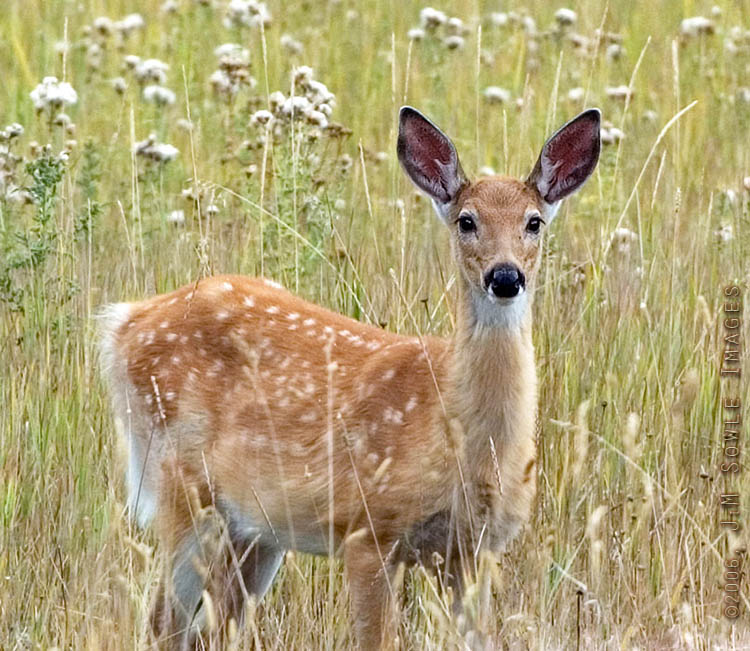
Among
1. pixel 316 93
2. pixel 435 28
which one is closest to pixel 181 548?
pixel 316 93

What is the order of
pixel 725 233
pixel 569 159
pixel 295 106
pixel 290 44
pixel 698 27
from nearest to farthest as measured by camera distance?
1. pixel 569 159
2. pixel 295 106
3. pixel 725 233
4. pixel 698 27
5. pixel 290 44

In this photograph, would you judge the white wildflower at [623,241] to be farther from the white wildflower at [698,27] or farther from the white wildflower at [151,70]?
the white wildflower at [698,27]

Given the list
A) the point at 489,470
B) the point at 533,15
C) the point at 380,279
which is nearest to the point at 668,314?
the point at 380,279

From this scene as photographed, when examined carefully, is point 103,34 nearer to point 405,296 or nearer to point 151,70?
point 151,70

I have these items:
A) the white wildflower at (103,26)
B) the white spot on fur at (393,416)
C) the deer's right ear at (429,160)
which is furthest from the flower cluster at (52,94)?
the white wildflower at (103,26)

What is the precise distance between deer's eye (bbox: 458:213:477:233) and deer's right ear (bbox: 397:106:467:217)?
0.73 ft

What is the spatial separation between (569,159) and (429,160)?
1.34 feet

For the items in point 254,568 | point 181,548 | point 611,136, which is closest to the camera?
point 181,548

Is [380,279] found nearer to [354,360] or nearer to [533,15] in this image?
[354,360]

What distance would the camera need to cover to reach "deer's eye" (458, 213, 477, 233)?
195 inches

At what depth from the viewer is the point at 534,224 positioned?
4996mm

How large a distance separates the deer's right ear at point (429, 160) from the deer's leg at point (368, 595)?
1.09m

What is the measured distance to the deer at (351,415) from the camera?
4754mm

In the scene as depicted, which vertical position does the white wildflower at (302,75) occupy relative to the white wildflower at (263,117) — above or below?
above
